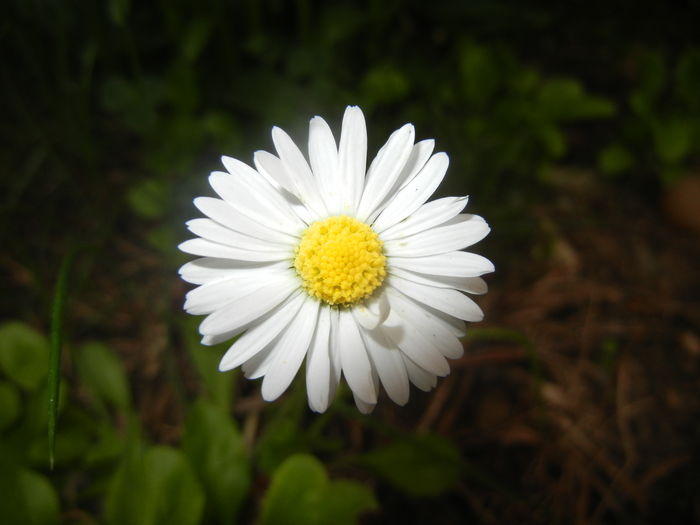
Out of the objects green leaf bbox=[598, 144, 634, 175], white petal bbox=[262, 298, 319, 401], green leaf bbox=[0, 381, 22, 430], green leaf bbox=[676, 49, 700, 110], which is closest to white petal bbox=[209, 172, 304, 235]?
→ white petal bbox=[262, 298, 319, 401]

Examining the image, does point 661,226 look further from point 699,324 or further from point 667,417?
point 667,417

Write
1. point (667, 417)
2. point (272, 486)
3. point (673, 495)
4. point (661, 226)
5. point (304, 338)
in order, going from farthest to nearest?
point (661, 226) < point (667, 417) < point (673, 495) < point (272, 486) < point (304, 338)

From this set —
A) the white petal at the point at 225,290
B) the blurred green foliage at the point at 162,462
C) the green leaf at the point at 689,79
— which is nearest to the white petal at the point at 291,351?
the white petal at the point at 225,290

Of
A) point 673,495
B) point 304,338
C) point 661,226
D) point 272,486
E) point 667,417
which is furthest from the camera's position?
point 661,226

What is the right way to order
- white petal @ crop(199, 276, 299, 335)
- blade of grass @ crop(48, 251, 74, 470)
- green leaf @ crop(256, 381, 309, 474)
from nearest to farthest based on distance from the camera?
blade of grass @ crop(48, 251, 74, 470) → white petal @ crop(199, 276, 299, 335) → green leaf @ crop(256, 381, 309, 474)

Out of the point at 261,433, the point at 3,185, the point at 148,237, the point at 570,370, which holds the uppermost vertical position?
the point at 3,185

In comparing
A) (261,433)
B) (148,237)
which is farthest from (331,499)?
Result: (148,237)

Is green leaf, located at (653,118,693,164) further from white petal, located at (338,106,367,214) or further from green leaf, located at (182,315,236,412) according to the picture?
green leaf, located at (182,315,236,412)
